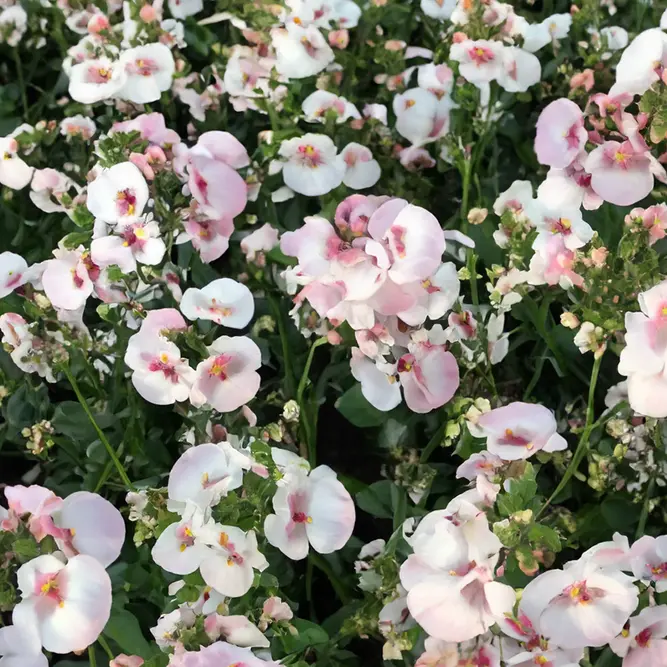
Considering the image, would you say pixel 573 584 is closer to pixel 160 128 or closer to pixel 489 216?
pixel 489 216

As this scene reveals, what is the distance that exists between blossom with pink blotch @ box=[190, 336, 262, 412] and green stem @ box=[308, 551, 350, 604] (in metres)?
0.15

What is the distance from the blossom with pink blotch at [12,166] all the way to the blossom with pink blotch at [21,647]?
451 millimetres

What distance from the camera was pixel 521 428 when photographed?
1.82 ft

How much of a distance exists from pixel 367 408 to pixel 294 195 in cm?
27

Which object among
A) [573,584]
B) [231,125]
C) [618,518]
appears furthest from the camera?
[231,125]

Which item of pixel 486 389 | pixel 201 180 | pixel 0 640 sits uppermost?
pixel 201 180

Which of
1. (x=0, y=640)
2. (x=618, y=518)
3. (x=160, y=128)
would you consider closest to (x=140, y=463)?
(x=0, y=640)

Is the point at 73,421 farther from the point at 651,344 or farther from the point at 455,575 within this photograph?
the point at 651,344

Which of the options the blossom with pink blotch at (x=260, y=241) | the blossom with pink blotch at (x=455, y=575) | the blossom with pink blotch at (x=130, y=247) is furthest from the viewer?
the blossom with pink blotch at (x=260, y=241)

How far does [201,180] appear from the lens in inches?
26.0

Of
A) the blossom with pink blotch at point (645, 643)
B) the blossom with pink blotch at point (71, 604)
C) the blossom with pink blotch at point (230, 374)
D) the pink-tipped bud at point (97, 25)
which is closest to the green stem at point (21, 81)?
the pink-tipped bud at point (97, 25)

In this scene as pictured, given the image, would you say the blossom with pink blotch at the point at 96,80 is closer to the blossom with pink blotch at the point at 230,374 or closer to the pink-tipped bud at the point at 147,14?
the pink-tipped bud at the point at 147,14

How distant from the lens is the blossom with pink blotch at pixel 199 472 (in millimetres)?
505

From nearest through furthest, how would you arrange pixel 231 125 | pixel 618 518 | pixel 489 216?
pixel 618 518 < pixel 489 216 < pixel 231 125
